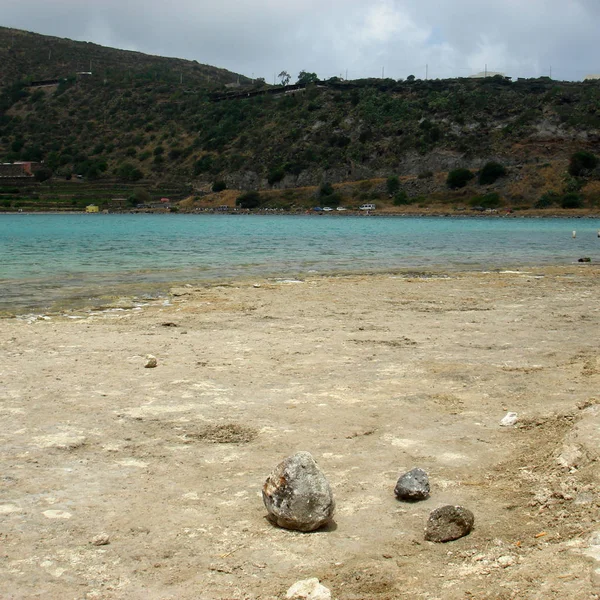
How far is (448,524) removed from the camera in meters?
3.90

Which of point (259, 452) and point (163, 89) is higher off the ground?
point (163, 89)

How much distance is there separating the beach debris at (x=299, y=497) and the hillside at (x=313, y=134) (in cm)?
7450

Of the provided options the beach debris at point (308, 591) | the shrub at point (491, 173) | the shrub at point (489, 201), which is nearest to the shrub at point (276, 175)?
the shrub at point (491, 173)

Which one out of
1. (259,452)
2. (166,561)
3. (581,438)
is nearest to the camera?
(166,561)

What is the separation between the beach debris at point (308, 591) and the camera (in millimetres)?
3311

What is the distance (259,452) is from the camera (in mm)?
5332

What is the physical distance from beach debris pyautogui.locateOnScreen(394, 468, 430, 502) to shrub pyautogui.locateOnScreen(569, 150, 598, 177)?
3029 inches

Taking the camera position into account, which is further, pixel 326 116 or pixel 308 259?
pixel 326 116

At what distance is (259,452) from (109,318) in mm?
6895

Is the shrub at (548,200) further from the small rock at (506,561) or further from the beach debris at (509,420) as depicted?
the small rock at (506,561)

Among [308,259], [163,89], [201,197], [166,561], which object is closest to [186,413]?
[166,561]

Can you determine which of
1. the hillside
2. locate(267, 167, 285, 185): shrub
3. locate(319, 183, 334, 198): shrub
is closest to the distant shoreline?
the hillside

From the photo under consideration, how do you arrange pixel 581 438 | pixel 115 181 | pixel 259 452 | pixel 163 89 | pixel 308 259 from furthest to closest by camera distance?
pixel 163 89
pixel 115 181
pixel 308 259
pixel 259 452
pixel 581 438

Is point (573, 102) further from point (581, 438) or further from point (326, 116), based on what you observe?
point (581, 438)
